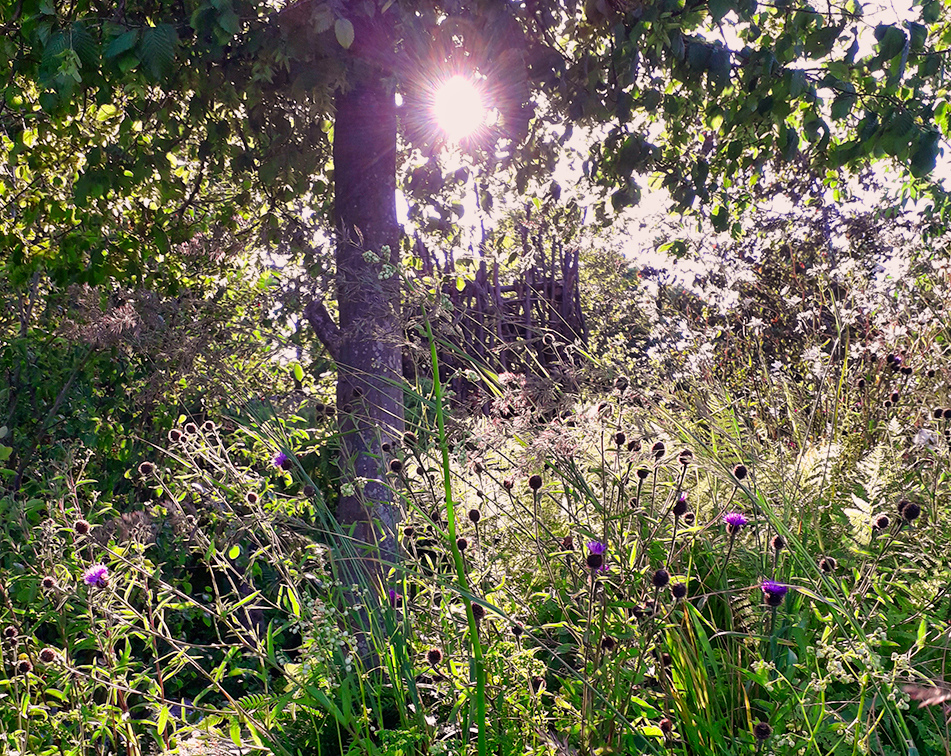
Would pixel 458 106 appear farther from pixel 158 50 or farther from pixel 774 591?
pixel 774 591

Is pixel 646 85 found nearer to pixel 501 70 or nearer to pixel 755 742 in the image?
pixel 501 70

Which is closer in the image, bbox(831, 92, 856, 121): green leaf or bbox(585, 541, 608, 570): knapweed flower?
bbox(585, 541, 608, 570): knapweed flower

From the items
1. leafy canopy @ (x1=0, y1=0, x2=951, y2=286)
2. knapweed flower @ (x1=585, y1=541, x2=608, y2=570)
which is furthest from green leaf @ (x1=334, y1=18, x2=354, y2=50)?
knapweed flower @ (x1=585, y1=541, x2=608, y2=570)

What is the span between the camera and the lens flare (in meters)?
3.87

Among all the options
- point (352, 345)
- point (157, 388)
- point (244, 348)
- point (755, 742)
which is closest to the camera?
point (755, 742)

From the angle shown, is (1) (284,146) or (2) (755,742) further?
(1) (284,146)

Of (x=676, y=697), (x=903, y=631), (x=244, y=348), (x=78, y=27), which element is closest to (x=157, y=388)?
(x=244, y=348)

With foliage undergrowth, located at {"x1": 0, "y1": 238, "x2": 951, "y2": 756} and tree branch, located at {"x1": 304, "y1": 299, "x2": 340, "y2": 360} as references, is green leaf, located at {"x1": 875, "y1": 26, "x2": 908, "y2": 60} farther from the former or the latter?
tree branch, located at {"x1": 304, "y1": 299, "x2": 340, "y2": 360}

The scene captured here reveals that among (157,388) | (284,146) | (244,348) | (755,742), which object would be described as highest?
(284,146)

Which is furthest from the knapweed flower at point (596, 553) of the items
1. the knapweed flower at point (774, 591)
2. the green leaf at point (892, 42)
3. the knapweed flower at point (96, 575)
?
the green leaf at point (892, 42)

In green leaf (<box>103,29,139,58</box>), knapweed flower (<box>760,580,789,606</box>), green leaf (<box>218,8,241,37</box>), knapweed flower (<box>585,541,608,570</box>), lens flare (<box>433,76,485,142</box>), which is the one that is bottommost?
knapweed flower (<box>760,580,789,606</box>)

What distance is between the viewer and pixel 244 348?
112 inches

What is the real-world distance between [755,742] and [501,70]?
10.2 feet

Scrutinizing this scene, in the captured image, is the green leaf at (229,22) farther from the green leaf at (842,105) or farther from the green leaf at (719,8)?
the green leaf at (842,105)
